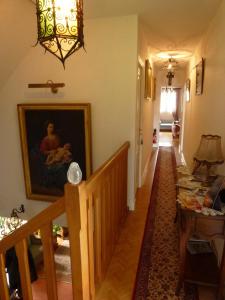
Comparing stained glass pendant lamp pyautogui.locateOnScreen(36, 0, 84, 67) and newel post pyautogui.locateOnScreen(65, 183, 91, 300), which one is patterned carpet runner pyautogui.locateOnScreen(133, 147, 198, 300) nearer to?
newel post pyautogui.locateOnScreen(65, 183, 91, 300)

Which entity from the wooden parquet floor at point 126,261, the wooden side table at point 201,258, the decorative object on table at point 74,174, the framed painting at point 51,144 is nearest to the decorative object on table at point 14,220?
the framed painting at point 51,144

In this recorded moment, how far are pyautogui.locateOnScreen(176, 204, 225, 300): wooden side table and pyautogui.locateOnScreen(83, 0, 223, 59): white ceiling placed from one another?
2146 mm

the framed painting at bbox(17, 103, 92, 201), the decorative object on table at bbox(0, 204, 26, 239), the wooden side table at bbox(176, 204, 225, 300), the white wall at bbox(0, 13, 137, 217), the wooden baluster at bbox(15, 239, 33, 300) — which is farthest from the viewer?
the decorative object on table at bbox(0, 204, 26, 239)

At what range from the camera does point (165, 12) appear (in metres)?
2.59

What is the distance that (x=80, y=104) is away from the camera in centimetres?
305

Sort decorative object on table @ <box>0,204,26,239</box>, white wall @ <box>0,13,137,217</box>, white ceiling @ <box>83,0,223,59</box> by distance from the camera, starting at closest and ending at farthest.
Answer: white ceiling @ <box>83,0,223,59</box> < white wall @ <box>0,13,137,217</box> < decorative object on table @ <box>0,204,26,239</box>

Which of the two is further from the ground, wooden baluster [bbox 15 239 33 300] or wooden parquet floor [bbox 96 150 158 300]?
wooden baluster [bbox 15 239 33 300]

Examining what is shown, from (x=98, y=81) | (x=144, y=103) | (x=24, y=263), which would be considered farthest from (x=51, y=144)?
(x=24, y=263)

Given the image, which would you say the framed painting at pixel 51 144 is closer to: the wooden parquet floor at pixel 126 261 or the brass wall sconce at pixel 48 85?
the brass wall sconce at pixel 48 85

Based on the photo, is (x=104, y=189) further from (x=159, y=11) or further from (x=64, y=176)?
(x=159, y=11)

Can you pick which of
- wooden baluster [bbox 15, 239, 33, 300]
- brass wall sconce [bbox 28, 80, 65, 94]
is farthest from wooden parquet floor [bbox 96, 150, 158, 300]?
brass wall sconce [bbox 28, 80, 65, 94]

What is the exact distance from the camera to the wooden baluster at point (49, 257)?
4.32ft

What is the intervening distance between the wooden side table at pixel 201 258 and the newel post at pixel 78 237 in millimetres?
768

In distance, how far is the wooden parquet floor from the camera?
1.86m
